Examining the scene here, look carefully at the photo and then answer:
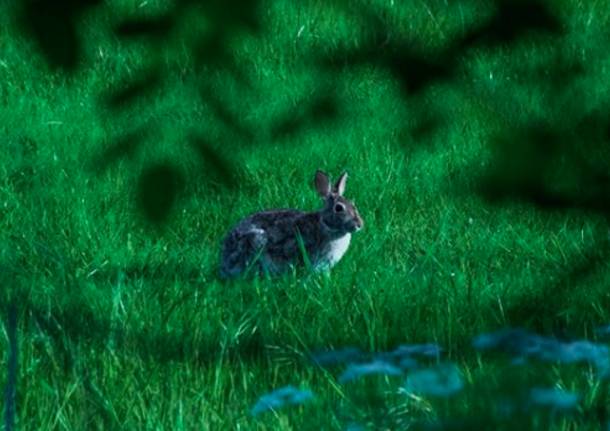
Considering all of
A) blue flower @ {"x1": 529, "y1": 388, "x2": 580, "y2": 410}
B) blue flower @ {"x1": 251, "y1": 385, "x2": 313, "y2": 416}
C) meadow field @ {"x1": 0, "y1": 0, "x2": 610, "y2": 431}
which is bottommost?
blue flower @ {"x1": 529, "y1": 388, "x2": 580, "y2": 410}

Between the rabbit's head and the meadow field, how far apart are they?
112 millimetres

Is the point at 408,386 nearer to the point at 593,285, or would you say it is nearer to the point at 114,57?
the point at 593,285

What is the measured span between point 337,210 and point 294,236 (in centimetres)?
17

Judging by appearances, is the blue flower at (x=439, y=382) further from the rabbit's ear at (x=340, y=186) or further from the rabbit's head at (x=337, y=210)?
the rabbit's ear at (x=340, y=186)

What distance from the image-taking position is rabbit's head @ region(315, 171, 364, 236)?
5.60 metres

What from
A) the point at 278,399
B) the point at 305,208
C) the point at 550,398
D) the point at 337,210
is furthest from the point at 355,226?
the point at 550,398

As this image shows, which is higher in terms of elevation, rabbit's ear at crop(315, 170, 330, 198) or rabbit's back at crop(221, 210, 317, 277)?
rabbit's ear at crop(315, 170, 330, 198)

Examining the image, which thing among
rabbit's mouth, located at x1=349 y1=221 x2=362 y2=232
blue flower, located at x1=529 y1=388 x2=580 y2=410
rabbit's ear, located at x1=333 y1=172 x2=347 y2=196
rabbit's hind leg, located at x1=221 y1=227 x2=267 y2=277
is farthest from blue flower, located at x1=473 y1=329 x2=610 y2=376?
rabbit's ear, located at x1=333 y1=172 x2=347 y2=196

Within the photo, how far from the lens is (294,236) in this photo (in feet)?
18.6

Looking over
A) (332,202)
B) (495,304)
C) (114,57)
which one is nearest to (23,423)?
(495,304)

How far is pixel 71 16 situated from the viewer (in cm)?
278

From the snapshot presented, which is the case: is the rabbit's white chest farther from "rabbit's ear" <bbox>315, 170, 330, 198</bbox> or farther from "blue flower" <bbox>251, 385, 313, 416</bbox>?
"blue flower" <bbox>251, 385, 313, 416</bbox>

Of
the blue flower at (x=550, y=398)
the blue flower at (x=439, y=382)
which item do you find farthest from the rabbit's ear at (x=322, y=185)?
the blue flower at (x=550, y=398)

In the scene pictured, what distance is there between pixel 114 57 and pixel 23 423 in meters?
4.09
